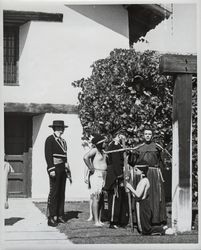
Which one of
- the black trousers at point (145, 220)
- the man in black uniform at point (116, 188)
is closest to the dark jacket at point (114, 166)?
the man in black uniform at point (116, 188)

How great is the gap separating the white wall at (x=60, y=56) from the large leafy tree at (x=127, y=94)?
0.12 meters

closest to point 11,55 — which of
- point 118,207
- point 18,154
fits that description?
Answer: point 18,154

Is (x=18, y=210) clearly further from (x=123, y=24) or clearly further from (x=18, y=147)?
(x=123, y=24)

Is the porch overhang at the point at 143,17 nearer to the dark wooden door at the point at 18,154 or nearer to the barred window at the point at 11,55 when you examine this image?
the barred window at the point at 11,55

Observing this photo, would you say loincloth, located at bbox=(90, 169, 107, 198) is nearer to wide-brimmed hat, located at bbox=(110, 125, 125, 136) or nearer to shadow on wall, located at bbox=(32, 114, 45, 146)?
wide-brimmed hat, located at bbox=(110, 125, 125, 136)

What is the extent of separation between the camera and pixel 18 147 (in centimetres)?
657

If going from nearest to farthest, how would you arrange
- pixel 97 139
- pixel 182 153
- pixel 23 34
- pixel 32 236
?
pixel 32 236 → pixel 182 153 → pixel 97 139 → pixel 23 34

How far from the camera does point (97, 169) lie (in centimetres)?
639

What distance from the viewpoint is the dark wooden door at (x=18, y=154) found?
21.2ft

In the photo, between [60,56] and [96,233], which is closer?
[96,233]

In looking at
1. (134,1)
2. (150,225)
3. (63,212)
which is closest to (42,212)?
(63,212)

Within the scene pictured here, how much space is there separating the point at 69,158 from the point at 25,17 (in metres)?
1.56

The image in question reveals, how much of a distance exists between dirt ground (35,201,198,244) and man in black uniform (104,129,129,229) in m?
0.10

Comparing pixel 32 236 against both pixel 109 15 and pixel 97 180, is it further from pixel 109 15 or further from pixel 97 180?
pixel 109 15
